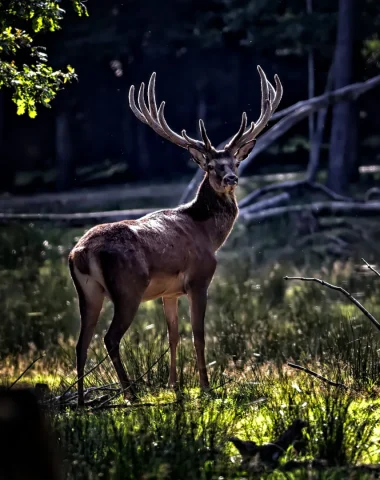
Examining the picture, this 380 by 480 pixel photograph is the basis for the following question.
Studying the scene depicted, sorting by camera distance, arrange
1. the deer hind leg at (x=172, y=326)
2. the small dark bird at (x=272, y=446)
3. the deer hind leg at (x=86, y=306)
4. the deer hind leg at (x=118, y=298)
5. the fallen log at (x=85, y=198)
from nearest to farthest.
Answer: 1. the small dark bird at (x=272, y=446)
2. the deer hind leg at (x=118, y=298)
3. the deer hind leg at (x=86, y=306)
4. the deer hind leg at (x=172, y=326)
5. the fallen log at (x=85, y=198)

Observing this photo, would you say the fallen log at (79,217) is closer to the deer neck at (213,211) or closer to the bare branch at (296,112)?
the bare branch at (296,112)

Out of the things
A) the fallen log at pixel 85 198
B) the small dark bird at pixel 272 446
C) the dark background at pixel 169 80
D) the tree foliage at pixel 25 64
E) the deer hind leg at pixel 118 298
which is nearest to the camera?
Result: the small dark bird at pixel 272 446

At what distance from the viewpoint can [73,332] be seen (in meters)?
11.2

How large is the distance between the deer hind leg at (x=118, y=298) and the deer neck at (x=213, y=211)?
4.15 feet

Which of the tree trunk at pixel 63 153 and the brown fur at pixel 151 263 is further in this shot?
the tree trunk at pixel 63 153

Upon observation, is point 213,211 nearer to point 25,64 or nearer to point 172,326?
point 172,326

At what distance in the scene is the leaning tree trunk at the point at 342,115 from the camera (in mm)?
23016

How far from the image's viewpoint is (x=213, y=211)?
7.95m

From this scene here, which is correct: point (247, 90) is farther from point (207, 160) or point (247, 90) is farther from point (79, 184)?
point (207, 160)

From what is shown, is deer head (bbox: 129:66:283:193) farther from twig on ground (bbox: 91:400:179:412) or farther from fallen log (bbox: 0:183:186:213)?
fallen log (bbox: 0:183:186:213)

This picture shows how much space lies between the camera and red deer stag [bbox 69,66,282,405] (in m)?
6.68

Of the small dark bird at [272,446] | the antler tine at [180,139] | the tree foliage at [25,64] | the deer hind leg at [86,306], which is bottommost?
the small dark bird at [272,446]

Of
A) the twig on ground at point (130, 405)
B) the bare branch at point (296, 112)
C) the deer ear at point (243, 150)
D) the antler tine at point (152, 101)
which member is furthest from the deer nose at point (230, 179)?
the bare branch at point (296, 112)

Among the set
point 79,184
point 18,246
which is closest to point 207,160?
point 18,246
